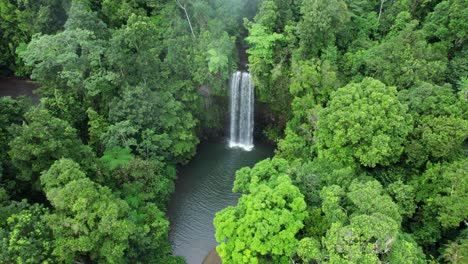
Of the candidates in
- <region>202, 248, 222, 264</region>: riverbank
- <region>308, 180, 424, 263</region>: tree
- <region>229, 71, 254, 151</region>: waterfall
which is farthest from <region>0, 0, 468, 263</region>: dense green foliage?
<region>202, 248, 222, 264</region>: riverbank

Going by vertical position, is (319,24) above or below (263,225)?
above

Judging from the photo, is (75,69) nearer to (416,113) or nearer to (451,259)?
(416,113)

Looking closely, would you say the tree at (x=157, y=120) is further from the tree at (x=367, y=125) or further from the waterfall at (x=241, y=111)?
the tree at (x=367, y=125)

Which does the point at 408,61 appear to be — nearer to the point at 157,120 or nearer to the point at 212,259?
the point at 157,120

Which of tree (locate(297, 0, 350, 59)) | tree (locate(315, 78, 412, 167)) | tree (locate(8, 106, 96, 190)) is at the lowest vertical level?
tree (locate(8, 106, 96, 190))

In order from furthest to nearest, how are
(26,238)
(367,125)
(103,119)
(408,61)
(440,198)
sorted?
(103,119)
(408,61)
(367,125)
(440,198)
(26,238)

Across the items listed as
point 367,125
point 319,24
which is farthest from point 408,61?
point 367,125

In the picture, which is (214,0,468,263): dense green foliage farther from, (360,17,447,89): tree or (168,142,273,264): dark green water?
(168,142,273,264): dark green water
